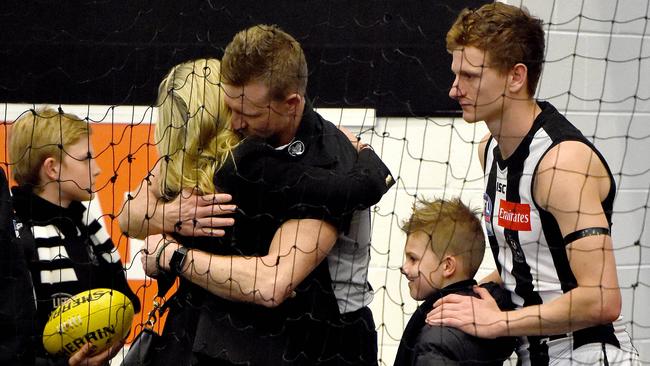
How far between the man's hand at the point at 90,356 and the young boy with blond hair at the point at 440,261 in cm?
81

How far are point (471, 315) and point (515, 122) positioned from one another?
0.47 metres

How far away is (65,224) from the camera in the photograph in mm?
3047

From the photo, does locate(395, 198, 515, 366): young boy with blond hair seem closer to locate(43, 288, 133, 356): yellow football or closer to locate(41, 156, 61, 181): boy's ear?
locate(43, 288, 133, 356): yellow football

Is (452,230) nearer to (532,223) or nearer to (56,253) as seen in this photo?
(532,223)

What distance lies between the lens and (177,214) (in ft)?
8.50

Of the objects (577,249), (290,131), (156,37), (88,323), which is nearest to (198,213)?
(290,131)

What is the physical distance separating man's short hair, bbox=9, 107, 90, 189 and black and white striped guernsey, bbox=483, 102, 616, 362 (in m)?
1.32

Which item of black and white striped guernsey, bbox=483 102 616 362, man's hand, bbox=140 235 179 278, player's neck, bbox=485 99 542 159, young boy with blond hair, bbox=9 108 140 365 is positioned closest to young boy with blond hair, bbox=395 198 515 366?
black and white striped guernsey, bbox=483 102 616 362

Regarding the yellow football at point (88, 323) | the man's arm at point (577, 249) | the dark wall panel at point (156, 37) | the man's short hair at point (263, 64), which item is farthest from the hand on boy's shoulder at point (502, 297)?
the dark wall panel at point (156, 37)

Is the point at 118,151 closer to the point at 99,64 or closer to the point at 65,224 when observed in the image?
the point at 99,64

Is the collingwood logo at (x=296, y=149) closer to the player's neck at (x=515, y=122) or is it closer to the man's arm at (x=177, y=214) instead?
the man's arm at (x=177, y=214)

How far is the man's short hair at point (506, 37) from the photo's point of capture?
8.04 feet

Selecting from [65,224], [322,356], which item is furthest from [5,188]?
[322,356]

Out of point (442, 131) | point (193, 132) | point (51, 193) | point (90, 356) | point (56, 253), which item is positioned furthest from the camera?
point (442, 131)
